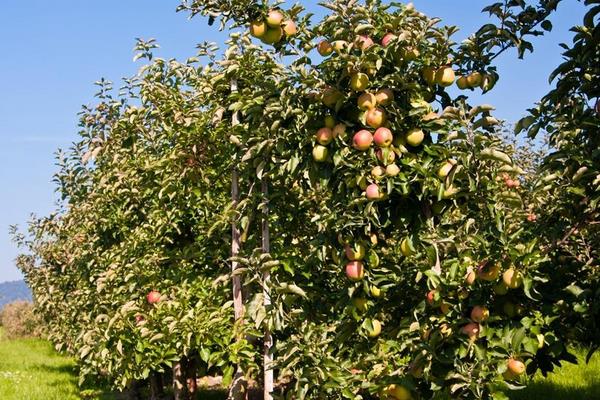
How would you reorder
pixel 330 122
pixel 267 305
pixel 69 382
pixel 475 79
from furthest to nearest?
1. pixel 69 382
2. pixel 267 305
3. pixel 330 122
4. pixel 475 79

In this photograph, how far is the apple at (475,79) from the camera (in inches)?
129

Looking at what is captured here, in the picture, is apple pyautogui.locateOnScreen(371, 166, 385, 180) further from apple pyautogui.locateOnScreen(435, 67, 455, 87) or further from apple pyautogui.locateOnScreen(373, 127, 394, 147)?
apple pyautogui.locateOnScreen(435, 67, 455, 87)

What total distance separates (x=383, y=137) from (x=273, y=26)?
3.33ft

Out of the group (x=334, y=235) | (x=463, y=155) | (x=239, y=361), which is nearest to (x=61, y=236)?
(x=239, y=361)

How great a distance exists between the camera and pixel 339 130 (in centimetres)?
329

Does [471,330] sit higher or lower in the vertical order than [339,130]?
lower

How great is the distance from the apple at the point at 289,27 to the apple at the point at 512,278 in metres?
1.82

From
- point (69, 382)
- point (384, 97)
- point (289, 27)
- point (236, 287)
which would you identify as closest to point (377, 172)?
point (384, 97)

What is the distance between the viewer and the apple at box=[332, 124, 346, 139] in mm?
3277

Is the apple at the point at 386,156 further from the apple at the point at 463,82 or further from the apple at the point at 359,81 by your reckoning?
the apple at the point at 463,82

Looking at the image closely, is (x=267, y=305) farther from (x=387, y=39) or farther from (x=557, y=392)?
(x=557, y=392)

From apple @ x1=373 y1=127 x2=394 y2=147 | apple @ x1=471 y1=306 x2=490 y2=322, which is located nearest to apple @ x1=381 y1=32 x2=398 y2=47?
apple @ x1=373 y1=127 x2=394 y2=147

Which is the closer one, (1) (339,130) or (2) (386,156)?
(2) (386,156)

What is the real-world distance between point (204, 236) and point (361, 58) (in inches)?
103
